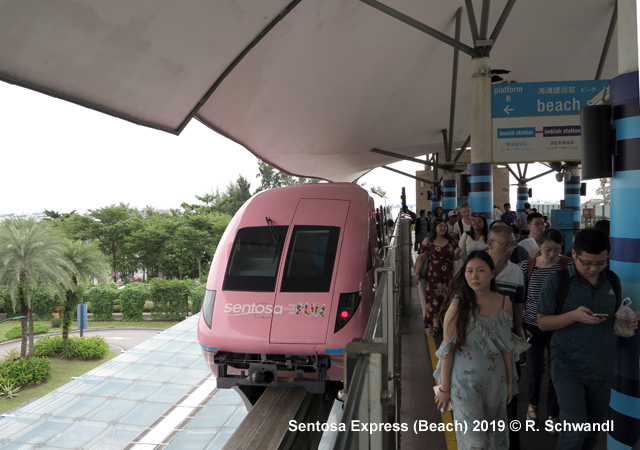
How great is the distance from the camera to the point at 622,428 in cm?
367

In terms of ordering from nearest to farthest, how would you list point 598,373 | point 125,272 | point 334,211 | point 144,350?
point 598,373, point 334,211, point 144,350, point 125,272

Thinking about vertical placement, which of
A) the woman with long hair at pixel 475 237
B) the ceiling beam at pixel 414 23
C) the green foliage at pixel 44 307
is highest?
the ceiling beam at pixel 414 23

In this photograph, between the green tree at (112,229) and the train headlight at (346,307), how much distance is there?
196 feet

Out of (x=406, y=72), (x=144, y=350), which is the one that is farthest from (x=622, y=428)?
(x=144, y=350)

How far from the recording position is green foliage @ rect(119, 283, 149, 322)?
2120 inches

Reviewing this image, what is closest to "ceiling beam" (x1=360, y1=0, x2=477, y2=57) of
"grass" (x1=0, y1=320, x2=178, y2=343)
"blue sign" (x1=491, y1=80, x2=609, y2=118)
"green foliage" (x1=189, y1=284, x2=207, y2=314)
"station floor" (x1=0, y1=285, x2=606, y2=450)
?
"blue sign" (x1=491, y1=80, x2=609, y2=118)

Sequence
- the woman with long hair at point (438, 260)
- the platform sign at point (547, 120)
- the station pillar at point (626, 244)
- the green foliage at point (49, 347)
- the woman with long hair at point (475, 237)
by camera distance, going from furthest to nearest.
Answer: the green foliage at point (49, 347) < the platform sign at point (547, 120) < the woman with long hair at point (438, 260) < the woman with long hair at point (475, 237) < the station pillar at point (626, 244)

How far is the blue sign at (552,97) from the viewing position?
10.2 metres

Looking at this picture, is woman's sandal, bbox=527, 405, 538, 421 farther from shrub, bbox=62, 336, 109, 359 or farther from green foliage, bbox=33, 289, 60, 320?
green foliage, bbox=33, 289, 60, 320

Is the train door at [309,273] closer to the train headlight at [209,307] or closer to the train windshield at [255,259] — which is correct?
the train windshield at [255,259]

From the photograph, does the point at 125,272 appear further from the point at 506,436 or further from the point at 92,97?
the point at 506,436

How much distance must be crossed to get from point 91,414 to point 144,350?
8767 millimetres

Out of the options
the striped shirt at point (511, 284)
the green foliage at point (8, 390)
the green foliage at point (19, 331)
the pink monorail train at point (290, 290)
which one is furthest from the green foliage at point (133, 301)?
the striped shirt at point (511, 284)

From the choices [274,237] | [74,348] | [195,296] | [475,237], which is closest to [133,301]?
[195,296]
